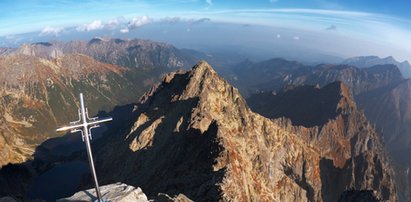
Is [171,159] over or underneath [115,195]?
underneath

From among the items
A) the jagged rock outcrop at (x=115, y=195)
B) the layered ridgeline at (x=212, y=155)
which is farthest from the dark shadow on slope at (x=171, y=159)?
the jagged rock outcrop at (x=115, y=195)

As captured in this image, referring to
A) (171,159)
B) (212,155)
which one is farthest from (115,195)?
(171,159)

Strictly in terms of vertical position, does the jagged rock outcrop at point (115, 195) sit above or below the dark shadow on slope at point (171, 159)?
above

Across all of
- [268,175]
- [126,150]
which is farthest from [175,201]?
[126,150]

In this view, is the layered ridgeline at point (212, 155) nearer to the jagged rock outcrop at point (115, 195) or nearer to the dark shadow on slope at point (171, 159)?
the dark shadow on slope at point (171, 159)

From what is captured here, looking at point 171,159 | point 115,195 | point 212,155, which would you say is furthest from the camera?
point 171,159

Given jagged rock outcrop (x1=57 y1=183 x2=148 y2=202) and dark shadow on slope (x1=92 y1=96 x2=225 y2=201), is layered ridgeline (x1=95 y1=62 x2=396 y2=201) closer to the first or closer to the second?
dark shadow on slope (x1=92 y1=96 x2=225 y2=201)

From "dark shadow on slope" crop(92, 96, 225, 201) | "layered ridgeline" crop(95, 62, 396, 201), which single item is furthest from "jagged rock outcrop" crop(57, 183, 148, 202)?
"layered ridgeline" crop(95, 62, 396, 201)

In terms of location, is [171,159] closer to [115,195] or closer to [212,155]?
[212,155]

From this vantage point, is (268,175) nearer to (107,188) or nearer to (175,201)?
(175,201)
